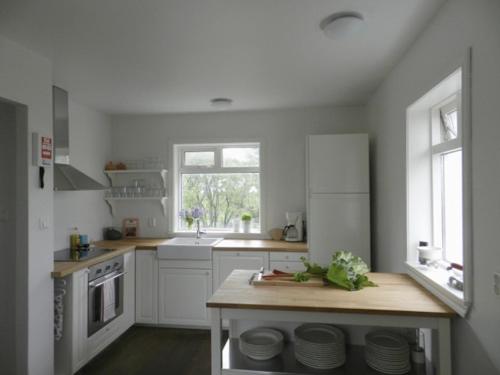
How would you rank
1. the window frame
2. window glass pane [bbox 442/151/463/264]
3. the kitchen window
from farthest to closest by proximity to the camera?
the kitchen window
the window frame
window glass pane [bbox 442/151/463/264]

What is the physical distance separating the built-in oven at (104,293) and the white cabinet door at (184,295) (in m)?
0.43

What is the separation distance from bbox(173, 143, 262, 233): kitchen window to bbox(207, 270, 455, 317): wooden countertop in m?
2.07

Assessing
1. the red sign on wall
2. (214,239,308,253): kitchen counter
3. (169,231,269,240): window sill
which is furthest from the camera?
(169,231,269,240): window sill

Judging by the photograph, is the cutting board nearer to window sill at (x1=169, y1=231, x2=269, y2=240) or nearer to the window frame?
the window frame

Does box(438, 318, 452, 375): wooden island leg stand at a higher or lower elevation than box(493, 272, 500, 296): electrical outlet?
lower

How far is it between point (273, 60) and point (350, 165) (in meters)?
1.35

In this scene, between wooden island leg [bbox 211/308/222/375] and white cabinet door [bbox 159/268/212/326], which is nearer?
wooden island leg [bbox 211/308/222/375]

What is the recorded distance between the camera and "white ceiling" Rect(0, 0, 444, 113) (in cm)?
174

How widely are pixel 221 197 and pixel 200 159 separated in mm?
548

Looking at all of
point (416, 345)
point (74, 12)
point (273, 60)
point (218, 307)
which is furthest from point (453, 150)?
point (74, 12)

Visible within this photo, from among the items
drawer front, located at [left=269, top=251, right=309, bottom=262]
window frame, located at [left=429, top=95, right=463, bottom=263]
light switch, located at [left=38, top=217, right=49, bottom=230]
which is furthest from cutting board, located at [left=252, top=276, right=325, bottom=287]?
light switch, located at [left=38, top=217, right=49, bottom=230]

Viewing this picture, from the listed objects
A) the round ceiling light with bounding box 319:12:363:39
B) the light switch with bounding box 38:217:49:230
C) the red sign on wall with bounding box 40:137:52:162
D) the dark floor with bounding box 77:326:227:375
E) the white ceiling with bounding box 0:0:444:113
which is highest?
the white ceiling with bounding box 0:0:444:113

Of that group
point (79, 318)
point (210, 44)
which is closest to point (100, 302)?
point (79, 318)

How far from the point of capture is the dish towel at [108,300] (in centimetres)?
295
